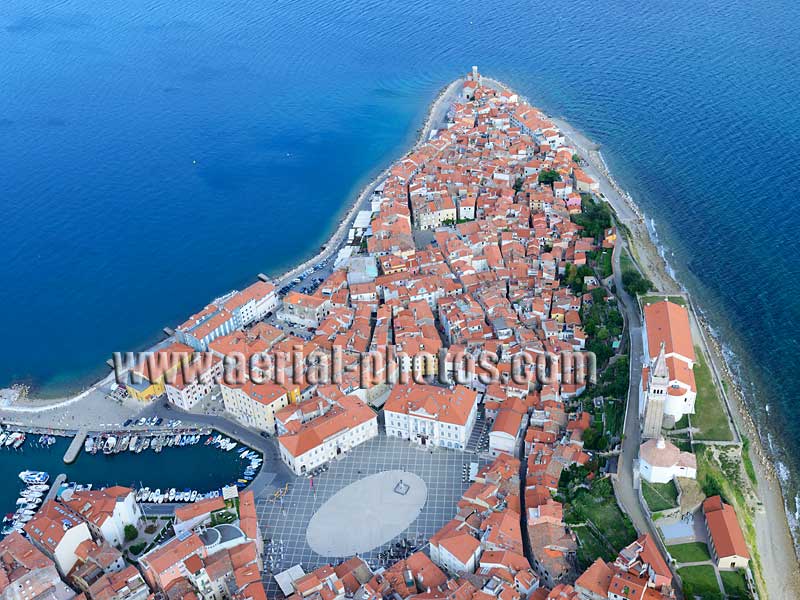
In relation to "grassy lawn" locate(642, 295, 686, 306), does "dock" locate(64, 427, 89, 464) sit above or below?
below

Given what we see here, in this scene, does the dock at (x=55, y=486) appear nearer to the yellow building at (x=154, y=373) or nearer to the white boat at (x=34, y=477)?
the white boat at (x=34, y=477)

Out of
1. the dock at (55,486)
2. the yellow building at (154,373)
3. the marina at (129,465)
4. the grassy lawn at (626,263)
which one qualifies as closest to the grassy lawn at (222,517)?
the marina at (129,465)

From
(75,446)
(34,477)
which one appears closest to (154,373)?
(75,446)

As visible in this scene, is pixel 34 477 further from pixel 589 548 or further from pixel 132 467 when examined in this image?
pixel 589 548

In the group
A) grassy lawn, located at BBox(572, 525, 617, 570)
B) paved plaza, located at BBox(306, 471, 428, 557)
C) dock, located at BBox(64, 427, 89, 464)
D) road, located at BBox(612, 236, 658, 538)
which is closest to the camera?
grassy lawn, located at BBox(572, 525, 617, 570)

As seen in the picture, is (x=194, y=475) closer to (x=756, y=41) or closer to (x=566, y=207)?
(x=566, y=207)

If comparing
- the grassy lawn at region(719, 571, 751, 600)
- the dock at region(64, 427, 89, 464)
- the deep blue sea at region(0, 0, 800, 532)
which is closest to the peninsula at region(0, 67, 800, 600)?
the grassy lawn at region(719, 571, 751, 600)

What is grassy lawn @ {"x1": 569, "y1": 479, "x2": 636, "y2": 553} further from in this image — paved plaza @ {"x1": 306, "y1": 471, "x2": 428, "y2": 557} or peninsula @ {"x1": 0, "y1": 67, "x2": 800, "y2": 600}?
paved plaza @ {"x1": 306, "y1": 471, "x2": 428, "y2": 557}
